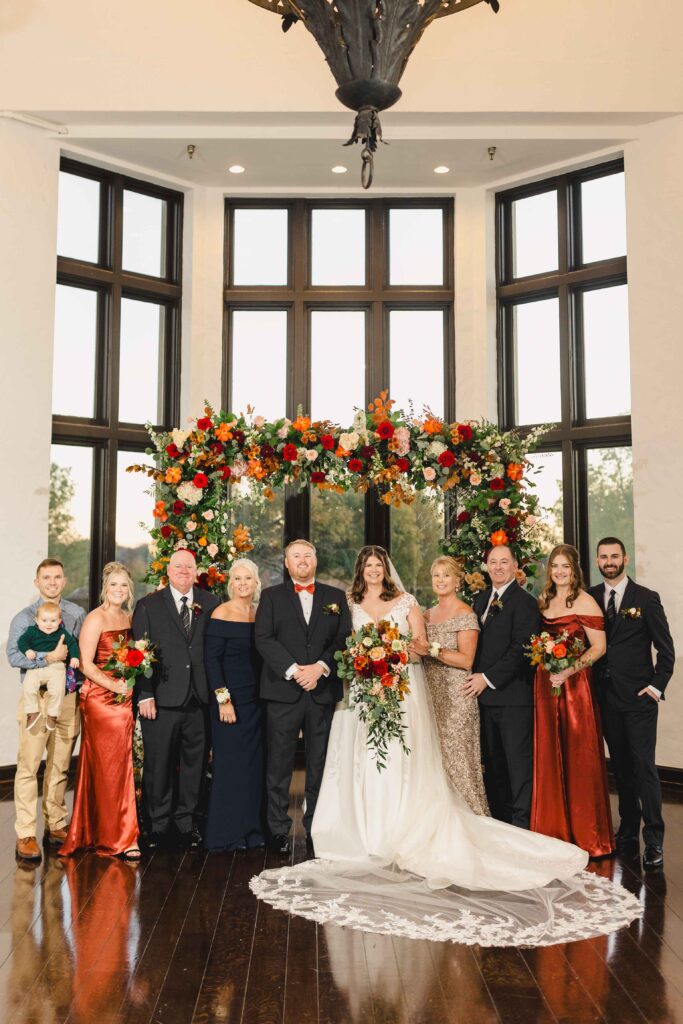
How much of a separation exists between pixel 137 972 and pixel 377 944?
1038mm

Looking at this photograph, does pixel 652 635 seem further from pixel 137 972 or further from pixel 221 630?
pixel 137 972

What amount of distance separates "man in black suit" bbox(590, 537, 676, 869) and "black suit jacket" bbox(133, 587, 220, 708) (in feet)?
8.33

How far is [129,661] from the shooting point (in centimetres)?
556

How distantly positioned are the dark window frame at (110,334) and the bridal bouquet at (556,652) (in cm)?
472

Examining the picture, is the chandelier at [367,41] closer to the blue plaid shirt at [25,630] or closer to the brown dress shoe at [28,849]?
the blue plaid shirt at [25,630]

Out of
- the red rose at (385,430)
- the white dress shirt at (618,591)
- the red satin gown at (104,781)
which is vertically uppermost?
the red rose at (385,430)

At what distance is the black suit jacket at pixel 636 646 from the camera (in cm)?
571

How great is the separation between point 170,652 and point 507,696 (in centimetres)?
213

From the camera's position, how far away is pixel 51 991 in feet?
12.0

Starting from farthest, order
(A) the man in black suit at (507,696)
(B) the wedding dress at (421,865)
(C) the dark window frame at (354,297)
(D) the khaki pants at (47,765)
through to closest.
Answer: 1. (C) the dark window frame at (354,297)
2. (A) the man in black suit at (507,696)
3. (D) the khaki pants at (47,765)
4. (B) the wedding dress at (421,865)

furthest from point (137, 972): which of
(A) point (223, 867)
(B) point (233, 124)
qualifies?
(B) point (233, 124)

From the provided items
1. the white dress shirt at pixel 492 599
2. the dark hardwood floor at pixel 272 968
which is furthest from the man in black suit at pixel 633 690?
the dark hardwood floor at pixel 272 968

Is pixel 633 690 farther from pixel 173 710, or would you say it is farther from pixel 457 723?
pixel 173 710

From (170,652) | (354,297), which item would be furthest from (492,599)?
(354,297)
